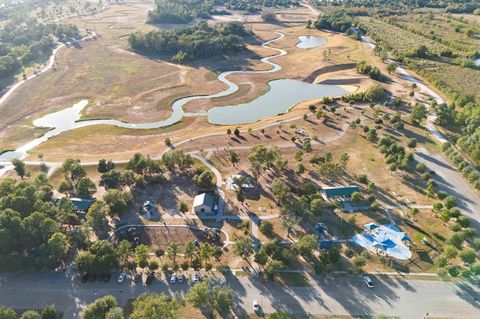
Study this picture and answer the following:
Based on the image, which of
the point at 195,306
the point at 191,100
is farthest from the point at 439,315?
the point at 191,100

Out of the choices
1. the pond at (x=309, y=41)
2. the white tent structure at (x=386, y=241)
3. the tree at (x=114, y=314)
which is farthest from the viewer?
the pond at (x=309, y=41)

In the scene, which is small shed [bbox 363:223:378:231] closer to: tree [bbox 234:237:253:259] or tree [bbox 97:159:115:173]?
tree [bbox 234:237:253:259]

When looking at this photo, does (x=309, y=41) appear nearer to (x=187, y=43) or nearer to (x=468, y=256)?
(x=187, y=43)

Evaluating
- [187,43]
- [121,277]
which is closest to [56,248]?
[121,277]

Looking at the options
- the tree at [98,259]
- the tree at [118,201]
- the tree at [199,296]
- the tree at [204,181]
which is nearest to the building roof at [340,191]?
the tree at [204,181]

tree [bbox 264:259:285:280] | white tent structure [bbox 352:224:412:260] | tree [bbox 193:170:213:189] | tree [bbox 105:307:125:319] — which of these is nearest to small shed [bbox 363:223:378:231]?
white tent structure [bbox 352:224:412:260]

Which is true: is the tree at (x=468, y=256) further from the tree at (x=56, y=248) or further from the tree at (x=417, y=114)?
the tree at (x=56, y=248)

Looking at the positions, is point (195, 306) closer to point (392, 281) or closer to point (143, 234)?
point (143, 234)

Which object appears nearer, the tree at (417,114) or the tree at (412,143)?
the tree at (412,143)
